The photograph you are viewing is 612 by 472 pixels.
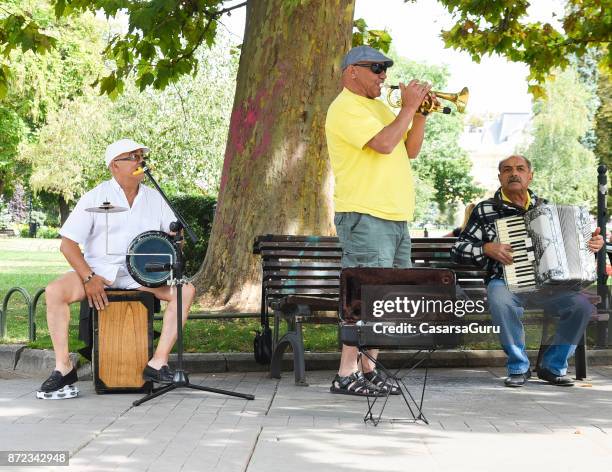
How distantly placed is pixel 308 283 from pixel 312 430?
2838 mm

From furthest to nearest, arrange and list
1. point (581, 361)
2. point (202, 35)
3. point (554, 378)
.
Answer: point (202, 35) → point (581, 361) → point (554, 378)

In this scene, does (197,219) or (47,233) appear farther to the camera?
(47,233)

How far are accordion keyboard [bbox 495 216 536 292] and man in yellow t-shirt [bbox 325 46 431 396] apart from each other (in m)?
0.85

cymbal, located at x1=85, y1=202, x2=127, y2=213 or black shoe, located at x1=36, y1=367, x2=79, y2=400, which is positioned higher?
cymbal, located at x1=85, y1=202, x2=127, y2=213

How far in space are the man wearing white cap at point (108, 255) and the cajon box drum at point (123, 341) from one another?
3.6 inches

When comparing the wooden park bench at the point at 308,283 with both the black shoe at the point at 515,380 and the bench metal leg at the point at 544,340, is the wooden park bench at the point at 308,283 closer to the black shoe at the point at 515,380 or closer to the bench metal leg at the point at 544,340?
the bench metal leg at the point at 544,340

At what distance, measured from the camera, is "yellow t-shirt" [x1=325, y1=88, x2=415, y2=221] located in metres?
7.41

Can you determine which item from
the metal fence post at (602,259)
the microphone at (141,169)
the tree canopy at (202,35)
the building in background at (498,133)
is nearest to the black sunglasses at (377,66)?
the microphone at (141,169)

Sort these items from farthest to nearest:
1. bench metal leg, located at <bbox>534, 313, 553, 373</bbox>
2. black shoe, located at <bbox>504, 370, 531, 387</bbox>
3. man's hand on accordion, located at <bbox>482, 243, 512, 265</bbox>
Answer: bench metal leg, located at <bbox>534, 313, 553, 373</bbox> → black shoe, located at <bbox>504, 370, 531, 387</bbox> → man's hand on accordion, located at <bbox>482, 243, 512, 265</bbox>

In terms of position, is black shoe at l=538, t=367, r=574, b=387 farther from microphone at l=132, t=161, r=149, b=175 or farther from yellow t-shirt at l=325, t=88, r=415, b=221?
microphone at l=132, t=161, r=149, b=175

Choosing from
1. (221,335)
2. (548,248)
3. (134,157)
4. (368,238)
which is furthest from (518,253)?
(221,335)

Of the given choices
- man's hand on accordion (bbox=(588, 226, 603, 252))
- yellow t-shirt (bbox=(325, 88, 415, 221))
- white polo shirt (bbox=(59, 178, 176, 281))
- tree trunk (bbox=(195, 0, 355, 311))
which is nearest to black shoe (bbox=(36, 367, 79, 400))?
white polo shirt (bbox=(59, 178, 176, 281))

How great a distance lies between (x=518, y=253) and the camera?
8.07m

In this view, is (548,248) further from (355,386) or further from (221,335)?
(221,335)
